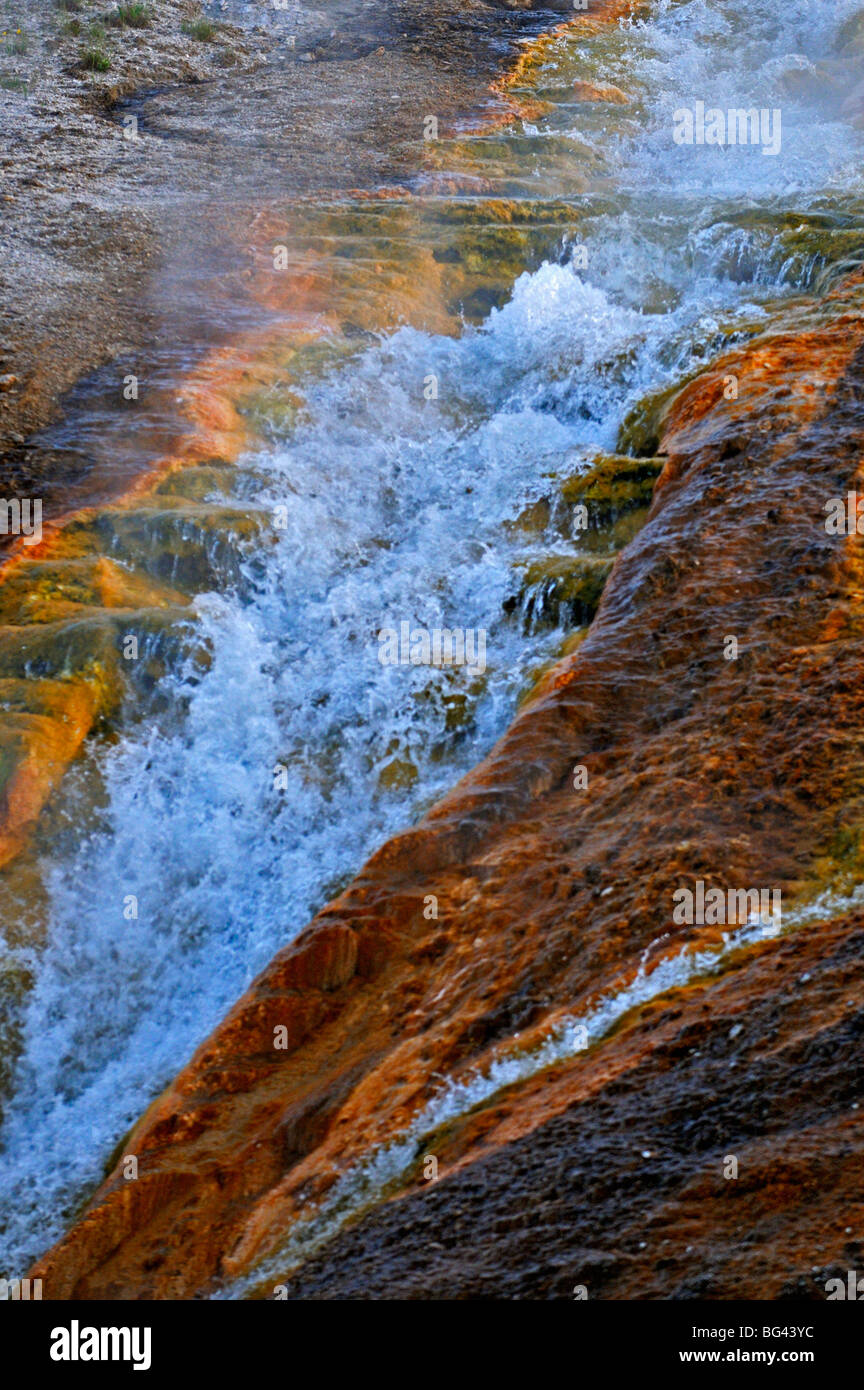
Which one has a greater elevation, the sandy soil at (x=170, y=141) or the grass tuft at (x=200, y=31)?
the grass tuft at (x=200, y=31)

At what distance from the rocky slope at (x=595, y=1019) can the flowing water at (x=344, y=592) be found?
1.14m

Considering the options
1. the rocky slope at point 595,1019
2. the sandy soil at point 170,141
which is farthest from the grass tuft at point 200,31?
the rocky slope at point 595,1019

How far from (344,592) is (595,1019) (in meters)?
4.47

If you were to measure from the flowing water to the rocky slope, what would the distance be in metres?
1.14

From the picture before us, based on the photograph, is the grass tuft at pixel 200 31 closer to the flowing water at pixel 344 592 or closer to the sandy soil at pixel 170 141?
the sandy soil at pixel 170 141

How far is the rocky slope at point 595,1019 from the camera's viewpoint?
2666mm

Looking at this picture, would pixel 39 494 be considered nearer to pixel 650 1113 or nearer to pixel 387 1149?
pixel 387 1149

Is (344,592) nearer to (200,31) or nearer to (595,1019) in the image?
(595,1019)

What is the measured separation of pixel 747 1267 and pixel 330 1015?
197cm

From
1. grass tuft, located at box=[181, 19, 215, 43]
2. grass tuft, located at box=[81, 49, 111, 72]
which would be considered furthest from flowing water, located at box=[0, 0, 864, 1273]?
grass tuft, located at box=[181, 19, 215, 43]

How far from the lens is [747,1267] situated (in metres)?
2.37

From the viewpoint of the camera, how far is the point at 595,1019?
134 inches

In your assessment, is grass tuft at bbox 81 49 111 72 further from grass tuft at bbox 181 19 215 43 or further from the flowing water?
the flowing water

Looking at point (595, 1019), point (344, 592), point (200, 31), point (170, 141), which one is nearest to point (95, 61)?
point (200, 31)
